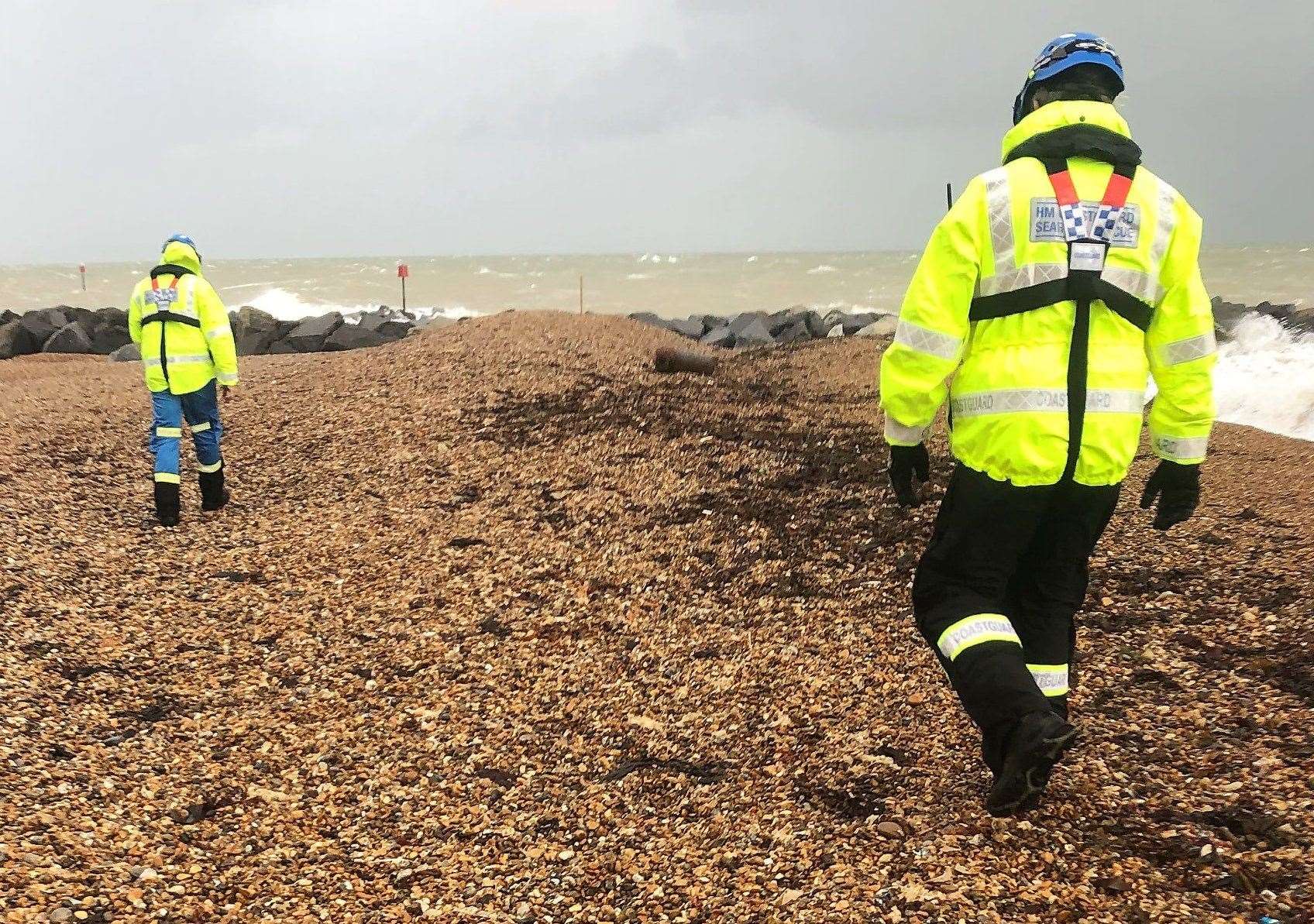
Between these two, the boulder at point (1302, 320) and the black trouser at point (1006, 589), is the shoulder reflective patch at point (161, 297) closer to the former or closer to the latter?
the black trouser at point (1006, 589)

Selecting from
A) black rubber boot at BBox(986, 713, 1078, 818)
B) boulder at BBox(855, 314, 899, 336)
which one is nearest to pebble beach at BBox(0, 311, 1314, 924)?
black rubber boot at BBox(986, 713, 1078, 818)

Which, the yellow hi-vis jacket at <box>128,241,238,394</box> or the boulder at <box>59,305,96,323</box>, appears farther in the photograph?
the boulder at <box>59,305,96,323</box>

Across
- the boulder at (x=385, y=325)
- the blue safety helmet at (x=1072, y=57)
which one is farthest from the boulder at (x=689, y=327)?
the blue safety helmet at (x=1072, y=57)

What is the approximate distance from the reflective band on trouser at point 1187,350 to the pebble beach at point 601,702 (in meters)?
1.50

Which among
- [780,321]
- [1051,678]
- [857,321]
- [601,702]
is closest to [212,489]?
[601,702]

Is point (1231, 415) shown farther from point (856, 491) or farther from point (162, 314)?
point (162, 314)

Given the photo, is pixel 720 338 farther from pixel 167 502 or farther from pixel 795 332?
pixel 167 502

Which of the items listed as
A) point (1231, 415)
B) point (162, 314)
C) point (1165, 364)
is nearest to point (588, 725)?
point (1165, 364)

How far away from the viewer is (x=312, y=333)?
19453mm

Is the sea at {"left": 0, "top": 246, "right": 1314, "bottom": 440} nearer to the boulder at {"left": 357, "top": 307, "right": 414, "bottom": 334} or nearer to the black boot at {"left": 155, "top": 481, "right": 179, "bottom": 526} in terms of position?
the boulder at {"left": 357, "top": 307, "right": 414, "bottom": 334}

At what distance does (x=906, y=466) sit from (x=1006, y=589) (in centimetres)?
53

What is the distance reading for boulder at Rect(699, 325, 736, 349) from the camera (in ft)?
62.8

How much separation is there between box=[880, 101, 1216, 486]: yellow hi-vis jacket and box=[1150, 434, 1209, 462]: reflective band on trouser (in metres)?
0.26

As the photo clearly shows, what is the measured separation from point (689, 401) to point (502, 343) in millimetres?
3600
